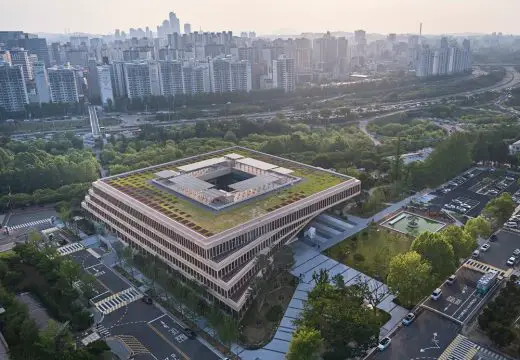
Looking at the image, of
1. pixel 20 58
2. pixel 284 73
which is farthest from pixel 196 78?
pixel 20 58

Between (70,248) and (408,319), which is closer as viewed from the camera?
(408,319)

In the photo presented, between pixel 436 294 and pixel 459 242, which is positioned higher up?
pixel 459 242

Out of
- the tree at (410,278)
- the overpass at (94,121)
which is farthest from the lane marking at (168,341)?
the overpass at (94,121)

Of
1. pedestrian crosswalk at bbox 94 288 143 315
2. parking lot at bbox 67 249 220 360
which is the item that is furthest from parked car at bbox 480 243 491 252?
pedestrian crosswalk at bbox 94 288 143 315

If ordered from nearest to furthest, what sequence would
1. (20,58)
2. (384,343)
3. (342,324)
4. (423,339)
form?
(342,324) → (384,343) → (423,339) → (20,58)

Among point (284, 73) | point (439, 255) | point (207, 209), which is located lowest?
point (439, 255)

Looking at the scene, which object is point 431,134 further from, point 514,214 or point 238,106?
point 238,106

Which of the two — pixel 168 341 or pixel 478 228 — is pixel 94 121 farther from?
pixel 478 228
